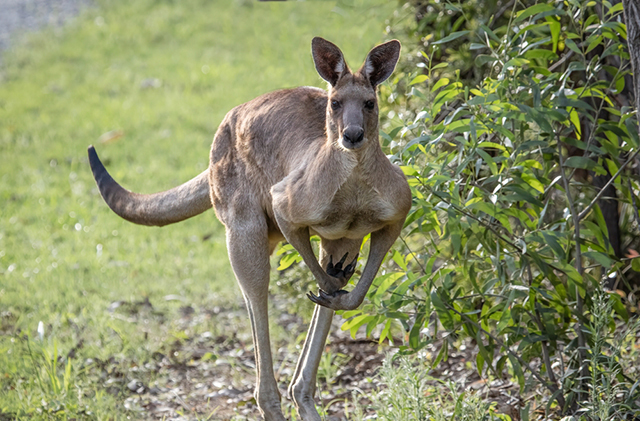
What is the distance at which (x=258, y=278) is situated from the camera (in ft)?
10.5

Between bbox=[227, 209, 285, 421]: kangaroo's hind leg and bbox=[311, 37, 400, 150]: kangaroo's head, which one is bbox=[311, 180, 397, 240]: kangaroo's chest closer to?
bbox=[311, 37, 400, 150]: kangaroo's head

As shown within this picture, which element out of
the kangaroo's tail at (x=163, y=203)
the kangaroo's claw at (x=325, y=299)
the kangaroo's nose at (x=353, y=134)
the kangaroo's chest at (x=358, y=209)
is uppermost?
the kangaroo's nose at (x=353, y=134)

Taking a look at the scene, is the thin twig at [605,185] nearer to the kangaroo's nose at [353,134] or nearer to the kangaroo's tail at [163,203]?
the kangaroo's nose at [353,134]

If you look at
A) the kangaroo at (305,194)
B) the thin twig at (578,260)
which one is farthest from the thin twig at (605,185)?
the kangaroo at (305,194)

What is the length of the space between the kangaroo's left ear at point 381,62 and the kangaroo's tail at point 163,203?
51.3 inches

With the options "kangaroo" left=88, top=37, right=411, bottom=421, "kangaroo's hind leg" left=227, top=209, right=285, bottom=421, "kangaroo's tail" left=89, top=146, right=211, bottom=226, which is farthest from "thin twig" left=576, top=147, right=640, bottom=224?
"kangaroo's tail" left=89, top=146, right=211, bottom=226

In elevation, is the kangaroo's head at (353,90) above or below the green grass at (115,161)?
above

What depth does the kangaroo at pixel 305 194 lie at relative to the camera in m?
2.51

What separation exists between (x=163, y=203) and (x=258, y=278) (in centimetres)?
70

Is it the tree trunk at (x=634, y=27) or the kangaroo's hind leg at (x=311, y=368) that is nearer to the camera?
the tree trunk at (x=634, y=27)

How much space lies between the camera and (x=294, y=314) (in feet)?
17.3

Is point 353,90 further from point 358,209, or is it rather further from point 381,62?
point 358,209

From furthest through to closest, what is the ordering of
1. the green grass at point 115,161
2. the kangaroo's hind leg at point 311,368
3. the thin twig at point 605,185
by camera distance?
the green grass at point 115,161 → the kangaroo's hind leg at point 311,368 → the thin twig at point 605,185

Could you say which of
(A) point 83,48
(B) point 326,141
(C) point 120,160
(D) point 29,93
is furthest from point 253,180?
(A) point 83,48
